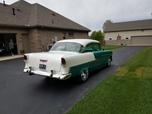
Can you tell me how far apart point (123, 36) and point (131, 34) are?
206 centimetres

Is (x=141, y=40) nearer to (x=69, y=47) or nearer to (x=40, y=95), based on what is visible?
(x=69, y=47)

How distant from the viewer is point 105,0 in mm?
14141

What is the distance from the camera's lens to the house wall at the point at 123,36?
115ft

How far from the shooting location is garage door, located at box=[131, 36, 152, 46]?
34219 mm

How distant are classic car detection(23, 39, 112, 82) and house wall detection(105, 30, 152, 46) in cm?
3151

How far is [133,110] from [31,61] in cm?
360

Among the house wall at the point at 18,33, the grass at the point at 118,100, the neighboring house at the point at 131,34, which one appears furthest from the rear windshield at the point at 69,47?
the neighboring house at the point at 131,34

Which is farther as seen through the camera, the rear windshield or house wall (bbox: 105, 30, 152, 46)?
house wall (bbox: 105, 30, 152, 46)

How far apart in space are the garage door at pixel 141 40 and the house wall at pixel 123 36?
664mm

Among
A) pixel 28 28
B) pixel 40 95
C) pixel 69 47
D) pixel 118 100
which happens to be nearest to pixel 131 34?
pixel 28 28

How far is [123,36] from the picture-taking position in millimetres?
37406

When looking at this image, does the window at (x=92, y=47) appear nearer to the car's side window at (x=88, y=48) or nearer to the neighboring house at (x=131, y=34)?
the car's side window at (x=88, y=48)

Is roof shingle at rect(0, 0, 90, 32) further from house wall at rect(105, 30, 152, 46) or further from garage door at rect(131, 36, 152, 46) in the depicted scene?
garage door at rect(131, 36, 152, 46)

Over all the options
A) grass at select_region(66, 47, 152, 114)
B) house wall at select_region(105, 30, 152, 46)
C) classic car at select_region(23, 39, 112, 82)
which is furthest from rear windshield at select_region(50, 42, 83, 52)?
house wall at select_region(105, 30, 152, 46)
